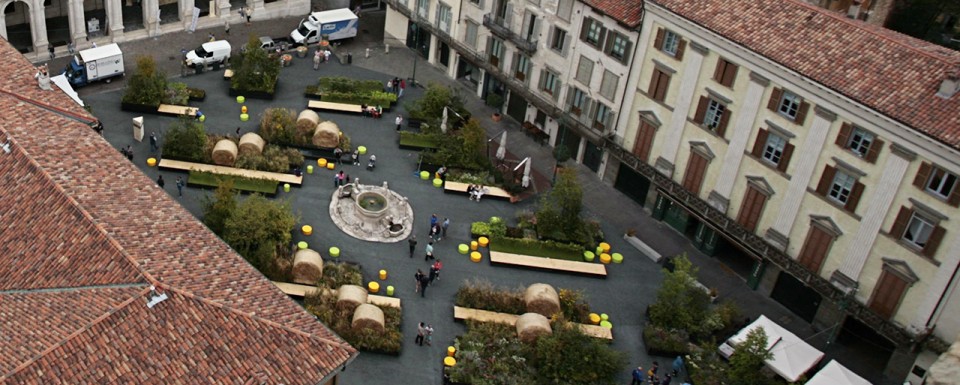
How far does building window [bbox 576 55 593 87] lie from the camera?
75.8 m

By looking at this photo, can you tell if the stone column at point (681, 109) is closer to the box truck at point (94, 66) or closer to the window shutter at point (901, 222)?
the window shutter at point (901, 222)

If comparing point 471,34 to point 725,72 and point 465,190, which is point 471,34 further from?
point 725,72

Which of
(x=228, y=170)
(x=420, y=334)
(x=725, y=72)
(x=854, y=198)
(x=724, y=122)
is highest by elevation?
(x=725, y=72)

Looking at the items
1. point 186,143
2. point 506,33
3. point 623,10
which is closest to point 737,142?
point 623,10

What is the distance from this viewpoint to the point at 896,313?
60.1 meters

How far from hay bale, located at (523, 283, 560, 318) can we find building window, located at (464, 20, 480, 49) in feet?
94.5

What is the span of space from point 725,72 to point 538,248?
17.2 m

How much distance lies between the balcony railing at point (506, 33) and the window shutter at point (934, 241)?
110 feet

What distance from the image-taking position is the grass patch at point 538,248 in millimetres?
69750

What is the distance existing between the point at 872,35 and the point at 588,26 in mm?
21322

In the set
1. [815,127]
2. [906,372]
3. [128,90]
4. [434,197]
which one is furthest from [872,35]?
[128,90]

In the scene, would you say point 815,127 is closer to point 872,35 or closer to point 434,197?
point 872,35

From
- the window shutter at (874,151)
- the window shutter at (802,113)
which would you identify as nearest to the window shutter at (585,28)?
the window shutter at (802,113)

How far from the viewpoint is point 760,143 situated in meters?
65.2
